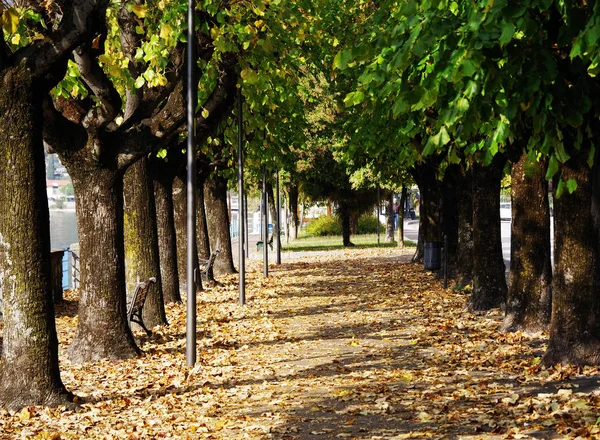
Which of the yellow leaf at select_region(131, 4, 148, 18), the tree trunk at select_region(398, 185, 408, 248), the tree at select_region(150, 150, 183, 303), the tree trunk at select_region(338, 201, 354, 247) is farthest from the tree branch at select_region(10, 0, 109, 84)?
the tree trunk at select_region(338, 201, 354, 247)

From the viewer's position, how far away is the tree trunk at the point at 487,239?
59.6ft

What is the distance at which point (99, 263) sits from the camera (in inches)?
552

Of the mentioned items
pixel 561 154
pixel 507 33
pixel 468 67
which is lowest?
pixel 561 154

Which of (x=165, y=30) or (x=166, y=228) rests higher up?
(x=165, y=30)

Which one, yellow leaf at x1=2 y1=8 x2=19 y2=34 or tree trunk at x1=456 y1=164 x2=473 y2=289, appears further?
tree trunk at x1=456 y1=164 x2=473 y2=289

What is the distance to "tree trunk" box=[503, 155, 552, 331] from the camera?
47.4ft

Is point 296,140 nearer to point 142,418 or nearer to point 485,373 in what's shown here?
point 485,373

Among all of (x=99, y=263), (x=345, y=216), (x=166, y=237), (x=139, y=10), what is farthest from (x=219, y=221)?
(x=139, y=10)

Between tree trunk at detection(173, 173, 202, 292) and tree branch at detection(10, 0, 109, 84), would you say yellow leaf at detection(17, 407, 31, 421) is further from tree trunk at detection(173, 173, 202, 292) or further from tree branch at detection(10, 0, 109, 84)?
tree trunk at detection(173, 173, 202, 292)

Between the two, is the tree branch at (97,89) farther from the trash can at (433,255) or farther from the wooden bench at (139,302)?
the trash can at (433,255)

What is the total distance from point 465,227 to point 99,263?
10469mm

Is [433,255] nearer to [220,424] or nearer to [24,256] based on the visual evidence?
[24,256]

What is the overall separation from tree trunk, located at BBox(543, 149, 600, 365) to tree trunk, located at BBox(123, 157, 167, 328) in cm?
812

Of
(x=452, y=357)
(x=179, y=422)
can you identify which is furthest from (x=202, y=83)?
(x=179, y=422)
